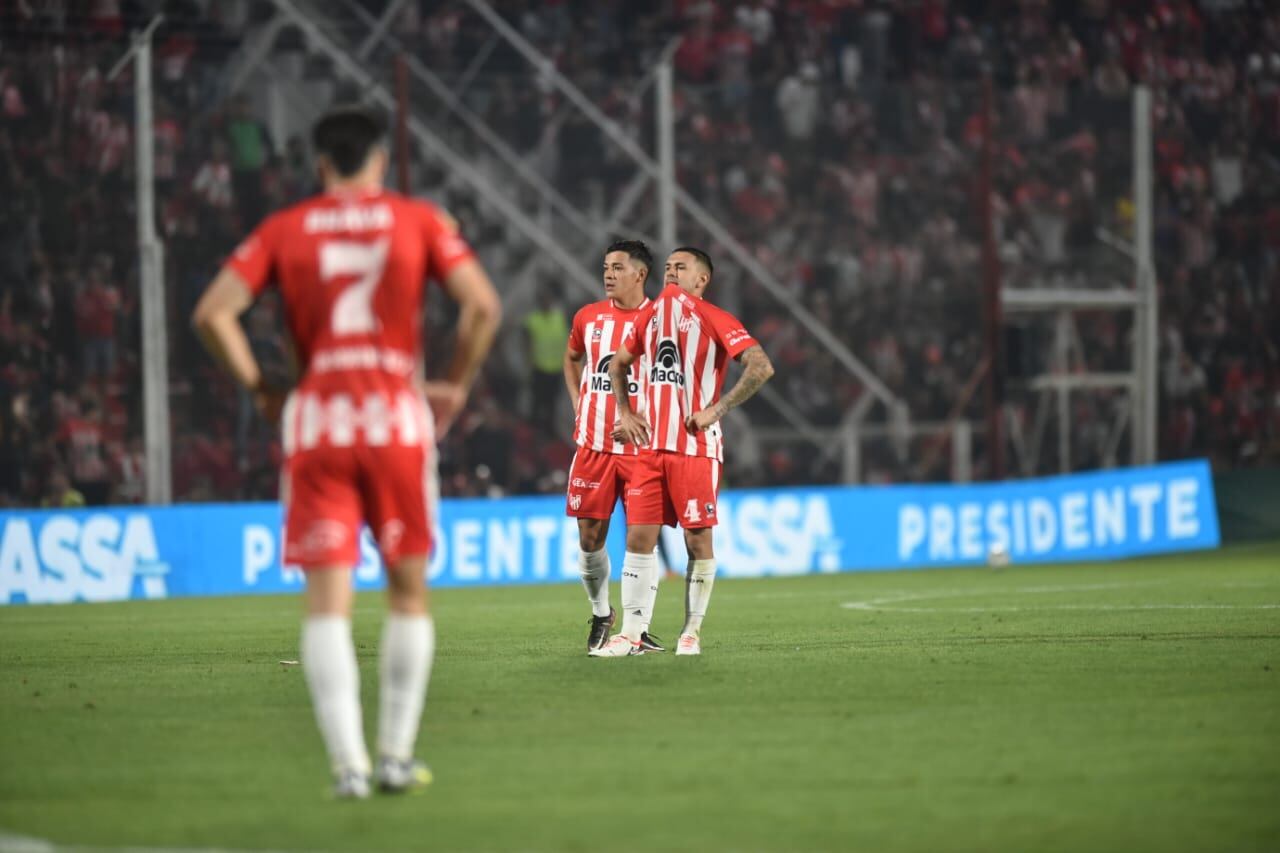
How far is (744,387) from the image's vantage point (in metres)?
10.5

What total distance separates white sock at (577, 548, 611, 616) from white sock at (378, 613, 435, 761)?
4.90 metres

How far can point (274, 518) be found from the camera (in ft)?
66.0

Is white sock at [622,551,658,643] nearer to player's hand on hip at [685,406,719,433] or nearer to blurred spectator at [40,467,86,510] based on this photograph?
player's hand on hip at [685,406,719,433]

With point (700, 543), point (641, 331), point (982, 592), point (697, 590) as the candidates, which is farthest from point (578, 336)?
point (982, 592)

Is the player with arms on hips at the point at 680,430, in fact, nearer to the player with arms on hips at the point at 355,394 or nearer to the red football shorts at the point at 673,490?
the red football shorts at the point at 673,490

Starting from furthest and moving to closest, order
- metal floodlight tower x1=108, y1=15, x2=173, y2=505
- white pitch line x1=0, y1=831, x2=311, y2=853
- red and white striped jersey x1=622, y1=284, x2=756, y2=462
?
metal floodlight tower x1=108, y1=15, x2=173, y2=505
red and white striped jersey x1=622, y1=284, x2=756, y2=462
white pitch line x1=0, y1=831, x2=311, y2=853

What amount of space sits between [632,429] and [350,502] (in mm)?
4521

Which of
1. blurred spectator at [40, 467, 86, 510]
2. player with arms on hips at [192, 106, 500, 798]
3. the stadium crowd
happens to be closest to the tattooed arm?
player with arms on hips at [192, 106, 500, 798]

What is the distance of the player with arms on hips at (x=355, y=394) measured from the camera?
19.9ft

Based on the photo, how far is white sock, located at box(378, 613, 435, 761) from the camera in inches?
240

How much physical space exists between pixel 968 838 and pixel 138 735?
372 cm

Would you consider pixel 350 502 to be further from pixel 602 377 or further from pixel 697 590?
pixel 602 377

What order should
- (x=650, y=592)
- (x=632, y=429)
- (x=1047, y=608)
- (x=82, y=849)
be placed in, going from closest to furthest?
1. (x=82, y=849)
2. (x=632, y=429)
3. (x=650, y=592)
4. (x=1047, y=608)

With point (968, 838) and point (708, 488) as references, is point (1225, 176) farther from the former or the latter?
point (968, 838)
